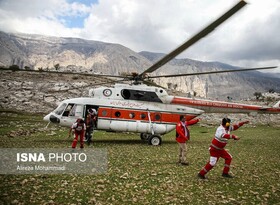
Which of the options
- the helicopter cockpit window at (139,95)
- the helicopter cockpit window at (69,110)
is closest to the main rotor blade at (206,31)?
the helicopter cockpit window at (139,95)

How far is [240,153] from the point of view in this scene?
706 inches

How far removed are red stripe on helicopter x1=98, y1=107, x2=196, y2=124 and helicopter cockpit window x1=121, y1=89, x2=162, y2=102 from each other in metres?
1.12

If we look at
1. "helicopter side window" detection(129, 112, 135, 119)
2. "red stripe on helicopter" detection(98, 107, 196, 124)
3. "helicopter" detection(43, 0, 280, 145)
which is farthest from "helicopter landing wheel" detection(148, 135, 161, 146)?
"helicopter side window" detection(129, 112, 135, 119)

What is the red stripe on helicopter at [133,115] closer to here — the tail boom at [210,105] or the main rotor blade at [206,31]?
the tail boom at [210,105]

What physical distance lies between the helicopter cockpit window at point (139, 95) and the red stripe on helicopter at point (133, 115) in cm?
112

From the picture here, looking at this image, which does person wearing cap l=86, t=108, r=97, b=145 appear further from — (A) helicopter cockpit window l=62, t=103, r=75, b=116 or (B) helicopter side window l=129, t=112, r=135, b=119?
(B) helicopter side window l=129, t=112, r=135, b=119

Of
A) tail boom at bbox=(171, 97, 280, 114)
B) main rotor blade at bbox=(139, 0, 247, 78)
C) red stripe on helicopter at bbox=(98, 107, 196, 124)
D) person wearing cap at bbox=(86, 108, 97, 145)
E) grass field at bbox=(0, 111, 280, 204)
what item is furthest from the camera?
tail boom at bbox=(171, 97, 280, 114)

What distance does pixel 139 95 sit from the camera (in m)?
21.8

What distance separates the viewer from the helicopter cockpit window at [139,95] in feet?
71.1

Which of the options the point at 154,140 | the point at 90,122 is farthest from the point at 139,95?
the point at 90,122

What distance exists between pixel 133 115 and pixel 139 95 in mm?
1788

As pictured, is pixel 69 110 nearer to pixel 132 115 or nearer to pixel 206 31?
pixel 132 115

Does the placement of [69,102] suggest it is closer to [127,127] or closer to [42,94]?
[127,127]

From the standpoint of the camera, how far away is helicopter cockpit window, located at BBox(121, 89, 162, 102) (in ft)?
71.1
